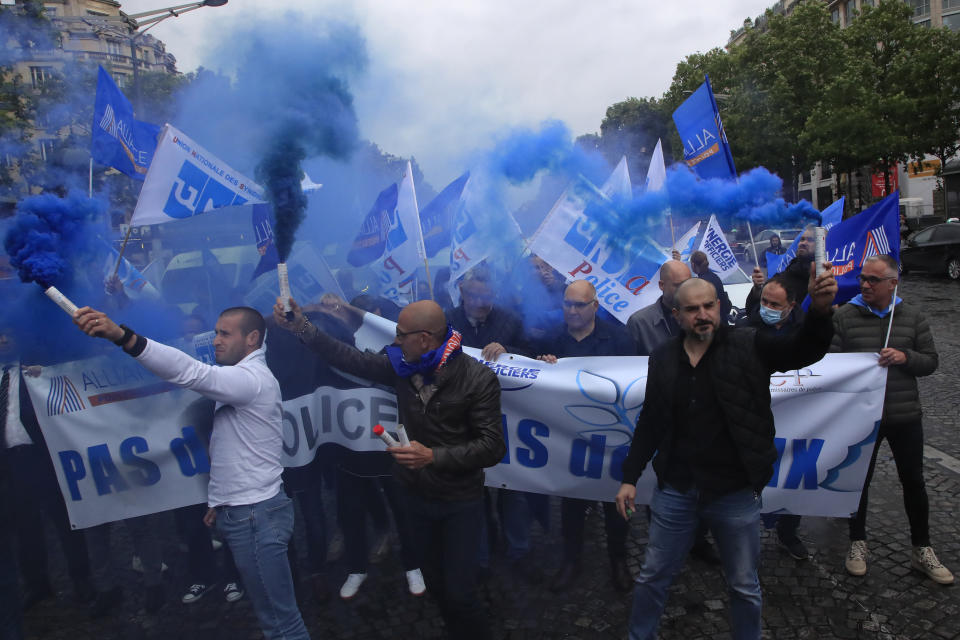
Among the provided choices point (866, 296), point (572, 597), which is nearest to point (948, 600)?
point (866, 296)

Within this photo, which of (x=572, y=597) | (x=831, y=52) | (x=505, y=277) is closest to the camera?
(x=572, y=597)

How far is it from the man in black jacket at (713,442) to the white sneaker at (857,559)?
1354 millimetres

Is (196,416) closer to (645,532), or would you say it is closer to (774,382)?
(645,532)

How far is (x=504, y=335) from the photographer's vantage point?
4.43 meters

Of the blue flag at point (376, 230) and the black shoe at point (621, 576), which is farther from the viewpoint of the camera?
the blue flag at point (376, 230)

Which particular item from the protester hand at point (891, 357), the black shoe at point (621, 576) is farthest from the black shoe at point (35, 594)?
the protester hand at point (891, 357)

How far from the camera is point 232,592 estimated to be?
13.0ft

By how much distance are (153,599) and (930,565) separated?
448 cm

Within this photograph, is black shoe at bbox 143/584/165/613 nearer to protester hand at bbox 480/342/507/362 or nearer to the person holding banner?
protester hand at bbox 480/342/507/362

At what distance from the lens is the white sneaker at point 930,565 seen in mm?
3590

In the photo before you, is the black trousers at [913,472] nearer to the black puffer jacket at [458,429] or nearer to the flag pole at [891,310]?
the flag pole at [891,310]

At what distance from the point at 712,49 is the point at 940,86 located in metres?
10.4

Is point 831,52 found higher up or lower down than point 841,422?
higher up

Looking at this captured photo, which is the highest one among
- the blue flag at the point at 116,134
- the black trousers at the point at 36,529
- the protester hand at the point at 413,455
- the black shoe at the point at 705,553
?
the blue flag at the point at 116,134
